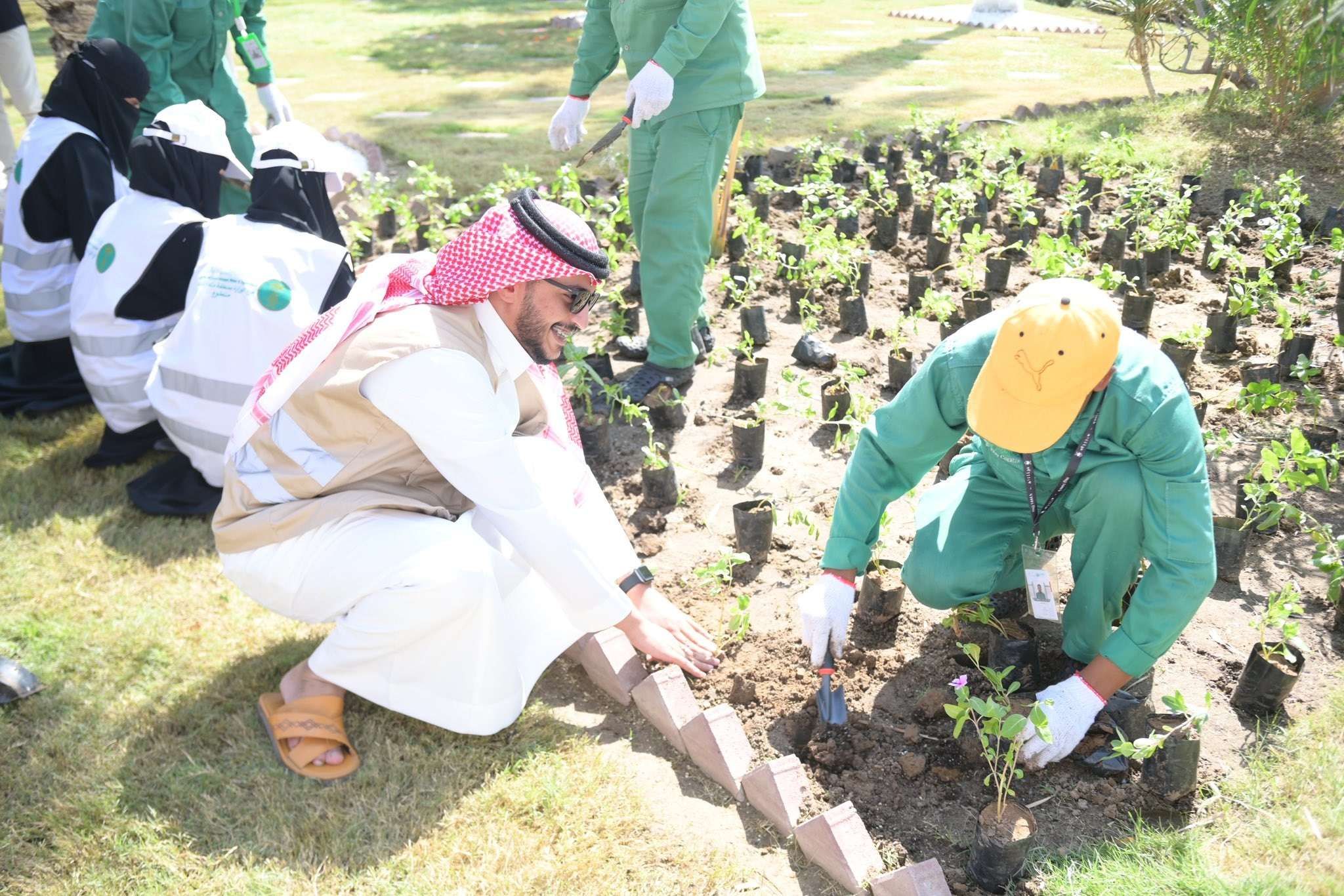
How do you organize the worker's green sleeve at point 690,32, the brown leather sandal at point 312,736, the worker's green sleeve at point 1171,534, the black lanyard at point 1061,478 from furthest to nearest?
1. the worker's green sleeve at point 690,32
2. the brown leather sandal at point 312,736
3. the black lanyard at point 1061,478
4. the worker's green sleeve at point 1171,534

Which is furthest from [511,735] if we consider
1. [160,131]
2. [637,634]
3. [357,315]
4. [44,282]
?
[44,282]

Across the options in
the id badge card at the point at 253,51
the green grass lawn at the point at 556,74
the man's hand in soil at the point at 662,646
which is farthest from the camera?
the green grass lawn at the point at 556,74

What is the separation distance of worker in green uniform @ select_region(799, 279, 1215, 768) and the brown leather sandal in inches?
44.6

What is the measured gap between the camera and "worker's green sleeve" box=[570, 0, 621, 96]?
4098 millimetres

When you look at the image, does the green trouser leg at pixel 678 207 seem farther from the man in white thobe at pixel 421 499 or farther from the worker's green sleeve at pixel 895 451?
the worker's green sleeve at pixel 895 451

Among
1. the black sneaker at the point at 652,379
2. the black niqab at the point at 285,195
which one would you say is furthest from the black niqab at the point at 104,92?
the black sneaker at the point at 652,379

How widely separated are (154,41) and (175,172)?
180 cm

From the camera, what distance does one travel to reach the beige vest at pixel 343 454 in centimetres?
222

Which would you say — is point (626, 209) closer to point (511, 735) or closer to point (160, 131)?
point (160, 131)

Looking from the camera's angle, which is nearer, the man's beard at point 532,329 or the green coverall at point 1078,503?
the green coverall at point 1078,503

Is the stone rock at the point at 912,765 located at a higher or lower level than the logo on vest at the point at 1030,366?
lower

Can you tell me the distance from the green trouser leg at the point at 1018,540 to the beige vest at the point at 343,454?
3.62ft

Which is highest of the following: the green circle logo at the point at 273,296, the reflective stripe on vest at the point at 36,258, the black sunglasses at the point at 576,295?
the black sunglasses at the point at 576,295

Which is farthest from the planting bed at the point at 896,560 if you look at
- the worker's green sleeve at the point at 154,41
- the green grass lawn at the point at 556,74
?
the green grass lawn at the point at 556,74
